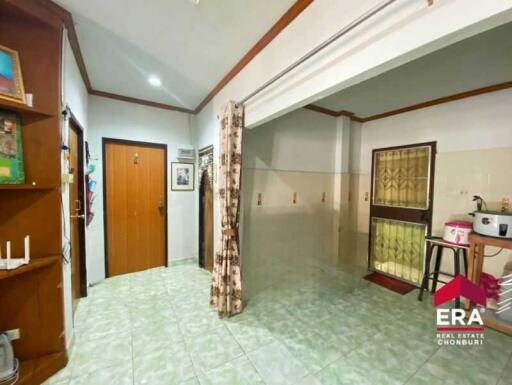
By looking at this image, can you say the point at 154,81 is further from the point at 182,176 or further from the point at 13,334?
the point at 13,334

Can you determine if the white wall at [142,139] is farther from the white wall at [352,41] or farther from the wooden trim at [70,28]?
the white wall at [352,41]

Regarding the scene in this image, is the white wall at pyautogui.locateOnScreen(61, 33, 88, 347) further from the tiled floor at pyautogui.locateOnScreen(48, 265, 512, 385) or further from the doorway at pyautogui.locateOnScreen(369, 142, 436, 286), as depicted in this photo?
the doorway at pyautogui.locateOnScreen(369, 142, 436, 286)

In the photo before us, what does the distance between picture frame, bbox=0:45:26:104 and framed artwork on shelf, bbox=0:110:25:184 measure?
0.13 metres

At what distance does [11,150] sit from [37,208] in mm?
392

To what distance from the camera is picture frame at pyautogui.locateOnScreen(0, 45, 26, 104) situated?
1.32 meters

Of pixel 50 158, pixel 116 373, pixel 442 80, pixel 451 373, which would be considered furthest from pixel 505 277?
pixel 50 158

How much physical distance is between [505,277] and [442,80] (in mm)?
1987

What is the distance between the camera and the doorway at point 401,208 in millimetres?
2928

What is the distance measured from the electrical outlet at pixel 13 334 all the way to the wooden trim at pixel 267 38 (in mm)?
2675

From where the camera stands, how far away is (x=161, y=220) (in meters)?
3.38

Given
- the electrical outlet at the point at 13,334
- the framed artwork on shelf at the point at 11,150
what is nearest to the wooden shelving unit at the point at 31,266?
the electrical outlet at the point at 13,334

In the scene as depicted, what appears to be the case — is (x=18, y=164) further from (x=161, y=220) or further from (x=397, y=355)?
(x=397, y=355)

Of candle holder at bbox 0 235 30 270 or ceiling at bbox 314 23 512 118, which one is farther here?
ceiling at bbox 314 23 512 118

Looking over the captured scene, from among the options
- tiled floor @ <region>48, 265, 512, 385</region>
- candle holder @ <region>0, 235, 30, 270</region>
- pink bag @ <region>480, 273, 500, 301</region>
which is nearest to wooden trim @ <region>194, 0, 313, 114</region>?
candle holder @ <region>0, 235, 30, 270</region>
